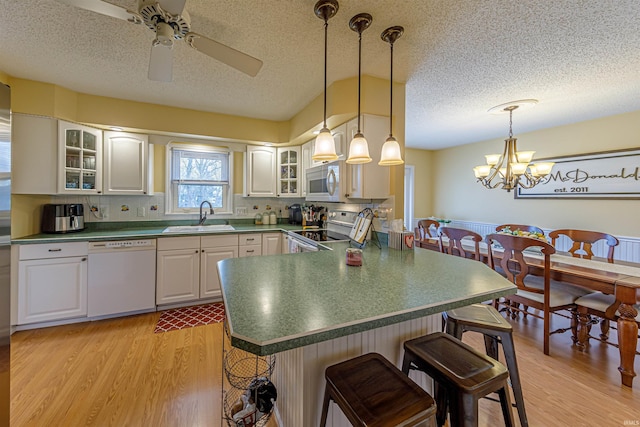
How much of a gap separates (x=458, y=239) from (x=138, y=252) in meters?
3.57

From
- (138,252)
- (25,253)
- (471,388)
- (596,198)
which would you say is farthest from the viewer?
(596,198)

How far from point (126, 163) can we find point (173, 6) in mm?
2597

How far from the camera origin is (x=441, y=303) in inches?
43.2

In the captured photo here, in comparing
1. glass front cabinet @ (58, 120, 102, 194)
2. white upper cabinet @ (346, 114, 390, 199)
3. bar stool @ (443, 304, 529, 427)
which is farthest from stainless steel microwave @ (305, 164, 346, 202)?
glass front cabinet @ (58, 120, 102, 194)

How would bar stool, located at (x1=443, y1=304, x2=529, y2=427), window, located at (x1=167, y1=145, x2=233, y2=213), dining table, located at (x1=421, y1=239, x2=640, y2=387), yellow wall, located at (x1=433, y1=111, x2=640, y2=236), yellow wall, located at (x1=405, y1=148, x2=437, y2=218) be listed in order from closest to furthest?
bar stool, located at (x1=443, y1=304, x2=529, y2=427), dining table, located at (x1=421, y1=239, x2=640, y2=387), yellow wall, located at (x1=433, y1=111, x2=640, y2=236), window, located at (x1=167, y1=145, x2=233, y2=213), yellow wall, located at (x1=405, y1=148, x2=437, y2=218)

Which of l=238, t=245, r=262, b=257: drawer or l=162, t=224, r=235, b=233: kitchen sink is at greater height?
l=162, t=224, r=235, b=233: kitchen sink

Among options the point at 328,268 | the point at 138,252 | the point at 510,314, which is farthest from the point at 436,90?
the point at 138,252

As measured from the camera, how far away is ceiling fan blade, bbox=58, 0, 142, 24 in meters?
1.17

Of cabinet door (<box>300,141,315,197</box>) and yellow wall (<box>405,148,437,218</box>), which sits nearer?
cabinet door (<box>300,141,315,197</box>)

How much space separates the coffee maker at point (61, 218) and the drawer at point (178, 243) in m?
0.93

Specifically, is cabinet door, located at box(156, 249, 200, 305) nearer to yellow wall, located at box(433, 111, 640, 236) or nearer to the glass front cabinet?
the glass front cabinet

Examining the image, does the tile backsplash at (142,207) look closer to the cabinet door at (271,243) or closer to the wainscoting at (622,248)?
the cabinet door at (271,243)

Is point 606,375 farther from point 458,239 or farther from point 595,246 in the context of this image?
point 595,246

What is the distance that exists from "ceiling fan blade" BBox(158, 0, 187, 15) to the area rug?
8.78 ft
